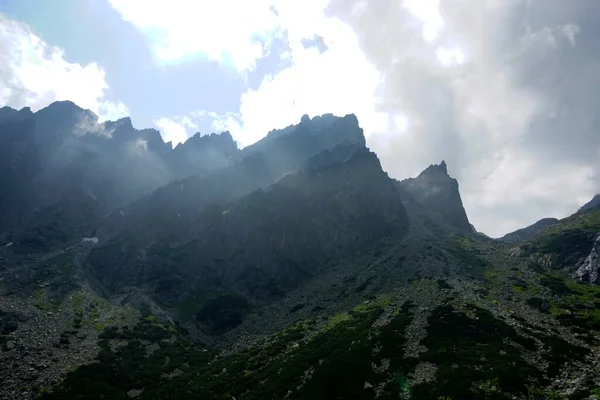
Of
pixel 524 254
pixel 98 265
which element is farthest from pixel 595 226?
pixel 98 265

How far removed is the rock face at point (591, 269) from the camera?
4239 inches

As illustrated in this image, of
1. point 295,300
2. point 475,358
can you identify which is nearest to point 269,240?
point 295,300

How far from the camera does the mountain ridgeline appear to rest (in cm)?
5181

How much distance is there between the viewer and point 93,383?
6056cm

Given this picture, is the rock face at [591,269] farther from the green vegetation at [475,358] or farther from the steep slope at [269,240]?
the steep slope at [269,240]

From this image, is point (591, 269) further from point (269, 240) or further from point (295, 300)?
point (269, 240)

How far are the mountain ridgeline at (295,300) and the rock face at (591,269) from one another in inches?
21.2

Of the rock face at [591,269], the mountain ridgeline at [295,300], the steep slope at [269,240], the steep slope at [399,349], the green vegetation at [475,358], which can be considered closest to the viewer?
the green vegetation at [475,358]

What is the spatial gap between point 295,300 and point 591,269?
8568 cm

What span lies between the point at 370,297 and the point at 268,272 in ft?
208

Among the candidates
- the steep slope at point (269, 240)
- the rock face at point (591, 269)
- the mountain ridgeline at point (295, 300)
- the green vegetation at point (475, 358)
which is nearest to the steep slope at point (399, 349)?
the green vegetation at point (475, 358)

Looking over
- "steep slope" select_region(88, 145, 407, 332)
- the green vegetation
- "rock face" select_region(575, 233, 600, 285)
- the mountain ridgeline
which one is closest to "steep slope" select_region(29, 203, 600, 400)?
the green vegetation

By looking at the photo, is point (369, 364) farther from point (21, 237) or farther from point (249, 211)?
point (21, 237)

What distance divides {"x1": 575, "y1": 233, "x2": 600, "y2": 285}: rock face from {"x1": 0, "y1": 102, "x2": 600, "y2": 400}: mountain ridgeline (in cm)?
54
